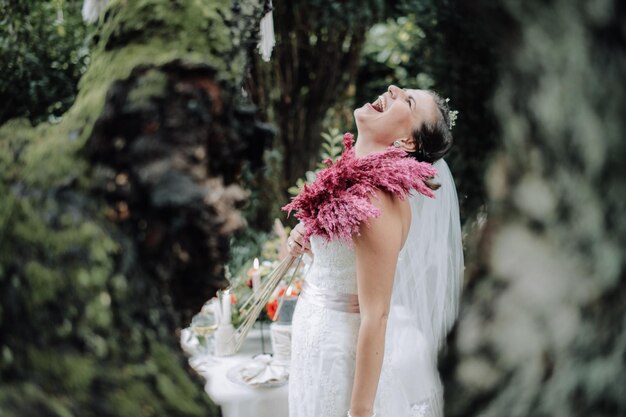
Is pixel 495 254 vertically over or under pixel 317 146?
under

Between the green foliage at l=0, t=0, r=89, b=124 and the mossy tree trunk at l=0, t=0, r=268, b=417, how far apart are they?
211 millimetres

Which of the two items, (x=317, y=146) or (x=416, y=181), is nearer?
(x=416, y=181)

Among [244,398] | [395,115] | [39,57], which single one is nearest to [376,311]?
[395,115]

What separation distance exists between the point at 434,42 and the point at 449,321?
314cm

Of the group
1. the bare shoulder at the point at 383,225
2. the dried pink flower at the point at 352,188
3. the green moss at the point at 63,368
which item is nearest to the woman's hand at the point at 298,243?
the dried pink flower at the point at 352,188

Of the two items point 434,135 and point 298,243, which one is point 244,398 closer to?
point 298,243

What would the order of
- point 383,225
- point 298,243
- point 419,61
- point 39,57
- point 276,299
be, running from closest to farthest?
1. point 383,225
2. point 298,243
3. point 276,299
4. point 39,57
5. point 419,61

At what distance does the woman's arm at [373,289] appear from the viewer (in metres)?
1.29

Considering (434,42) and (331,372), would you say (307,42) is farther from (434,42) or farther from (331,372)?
(331,372)

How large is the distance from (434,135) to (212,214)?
3.51 feet

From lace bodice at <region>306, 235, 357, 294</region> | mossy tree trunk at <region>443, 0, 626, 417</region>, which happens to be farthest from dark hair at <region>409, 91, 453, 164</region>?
mossy tree trunk at <region>443, 0, 626, 417</region>

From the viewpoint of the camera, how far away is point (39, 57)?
2.23m

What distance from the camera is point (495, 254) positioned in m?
0.41

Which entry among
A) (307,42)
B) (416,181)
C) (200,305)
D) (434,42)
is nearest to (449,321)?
(416,181)
